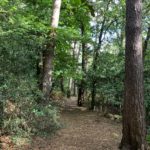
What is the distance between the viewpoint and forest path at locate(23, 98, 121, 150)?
26.9 feet

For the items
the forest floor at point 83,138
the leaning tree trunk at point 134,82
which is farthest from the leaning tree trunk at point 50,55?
the leaning tree trunk at point 134,82

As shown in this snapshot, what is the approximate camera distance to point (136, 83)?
7047 mm

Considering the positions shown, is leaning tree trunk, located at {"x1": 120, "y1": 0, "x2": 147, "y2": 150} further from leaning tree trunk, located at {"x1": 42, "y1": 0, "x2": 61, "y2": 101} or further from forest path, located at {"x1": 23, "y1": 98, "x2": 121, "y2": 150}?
leaning tree trunk, located at {"x1": 42, "y1": 0, "x2": 61, "y2": 101}

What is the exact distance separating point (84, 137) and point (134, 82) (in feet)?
11.4

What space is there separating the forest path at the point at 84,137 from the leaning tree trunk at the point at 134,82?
3.98 feet

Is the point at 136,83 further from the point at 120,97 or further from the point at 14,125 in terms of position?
the point at 120,97

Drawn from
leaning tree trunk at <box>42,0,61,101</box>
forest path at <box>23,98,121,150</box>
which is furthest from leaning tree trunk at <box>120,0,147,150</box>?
leaning tree trunk at <box>42,0,61,101</box>

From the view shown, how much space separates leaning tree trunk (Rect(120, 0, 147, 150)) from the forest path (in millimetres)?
1214

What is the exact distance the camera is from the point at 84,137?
9.69m

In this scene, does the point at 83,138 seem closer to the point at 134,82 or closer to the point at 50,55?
the point at 134,82

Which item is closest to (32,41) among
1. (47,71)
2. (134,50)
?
(47,71)

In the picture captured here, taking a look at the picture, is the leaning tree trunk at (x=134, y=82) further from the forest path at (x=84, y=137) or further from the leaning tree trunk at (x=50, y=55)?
the leaning tree trunk at (x=50, y=55)

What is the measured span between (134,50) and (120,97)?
8524 millimetres

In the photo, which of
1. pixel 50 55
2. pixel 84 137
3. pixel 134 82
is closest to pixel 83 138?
pixel 84 137
